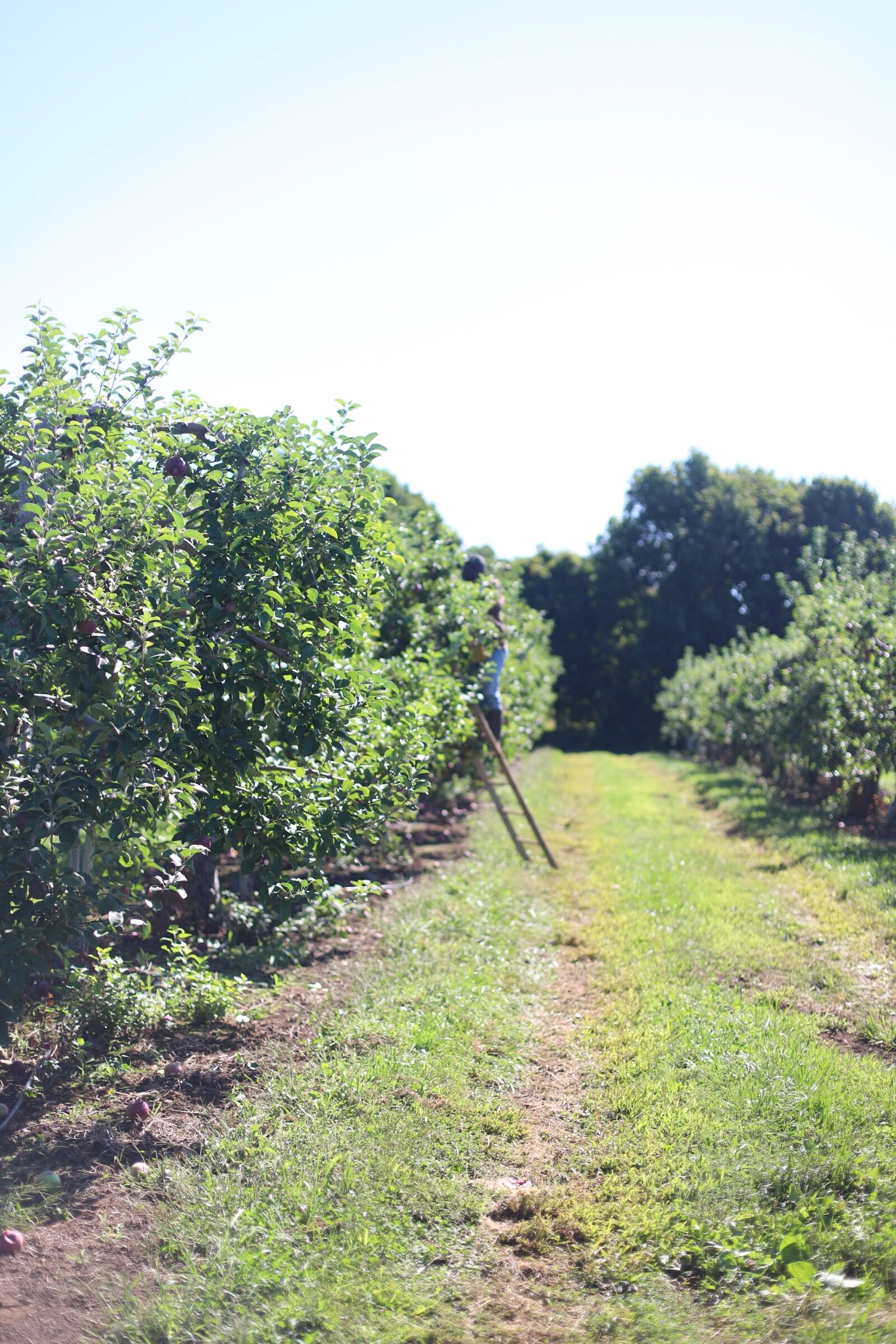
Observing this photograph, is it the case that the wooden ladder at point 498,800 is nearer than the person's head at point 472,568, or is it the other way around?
the wooden ladder at point 498,800

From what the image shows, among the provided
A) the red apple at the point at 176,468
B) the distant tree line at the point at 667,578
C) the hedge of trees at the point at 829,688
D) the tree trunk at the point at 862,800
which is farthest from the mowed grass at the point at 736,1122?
the distant tree line at the point at 667,578

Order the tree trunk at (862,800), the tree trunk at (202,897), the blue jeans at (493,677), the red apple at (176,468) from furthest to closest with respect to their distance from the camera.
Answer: the tree trunk at (862,800)
the blue jeans at (493,677)
the tree trunk at (202,897)
the red apple at (176,468)

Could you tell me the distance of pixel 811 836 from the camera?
1051 cm

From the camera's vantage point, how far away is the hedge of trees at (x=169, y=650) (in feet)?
11.9

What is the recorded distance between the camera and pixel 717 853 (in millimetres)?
10234

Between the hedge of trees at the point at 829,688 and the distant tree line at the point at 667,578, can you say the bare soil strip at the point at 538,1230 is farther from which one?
the distant tree line at the point at 667,578

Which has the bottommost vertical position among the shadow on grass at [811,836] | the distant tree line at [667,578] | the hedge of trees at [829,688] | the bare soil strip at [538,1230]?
the bare soil strip at [538,1230]

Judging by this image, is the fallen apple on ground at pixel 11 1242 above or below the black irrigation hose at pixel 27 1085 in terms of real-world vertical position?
below

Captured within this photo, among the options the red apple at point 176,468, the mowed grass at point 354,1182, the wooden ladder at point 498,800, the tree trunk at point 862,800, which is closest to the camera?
the mowed grass at point 354,1182

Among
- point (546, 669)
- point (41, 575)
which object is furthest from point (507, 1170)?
point (546, 669)

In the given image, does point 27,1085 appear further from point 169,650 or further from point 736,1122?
point 736,1122

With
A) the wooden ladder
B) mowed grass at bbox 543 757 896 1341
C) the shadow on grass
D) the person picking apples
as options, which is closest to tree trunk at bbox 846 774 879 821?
the shadow on grass

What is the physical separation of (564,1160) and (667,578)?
38857 millimetres

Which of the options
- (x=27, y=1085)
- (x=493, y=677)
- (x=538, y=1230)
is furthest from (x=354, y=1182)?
(x=493, y=677)
